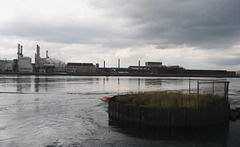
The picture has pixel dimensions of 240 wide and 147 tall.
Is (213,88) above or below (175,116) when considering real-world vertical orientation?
above

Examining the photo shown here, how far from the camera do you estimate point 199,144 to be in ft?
42.5

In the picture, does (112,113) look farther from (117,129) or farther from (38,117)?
(38,117)

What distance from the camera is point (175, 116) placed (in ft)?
53.7

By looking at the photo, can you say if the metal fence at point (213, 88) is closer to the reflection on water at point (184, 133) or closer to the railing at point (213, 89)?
the railing at point (213, 89)

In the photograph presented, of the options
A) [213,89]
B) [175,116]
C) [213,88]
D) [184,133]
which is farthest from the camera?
[213,89]

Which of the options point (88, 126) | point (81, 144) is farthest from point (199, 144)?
point (88, 126)

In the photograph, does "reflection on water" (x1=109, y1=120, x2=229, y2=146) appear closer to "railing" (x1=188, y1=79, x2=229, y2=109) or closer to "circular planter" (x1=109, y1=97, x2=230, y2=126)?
"circular planter" (x1=109, y1=97, x2=230, y2=126)

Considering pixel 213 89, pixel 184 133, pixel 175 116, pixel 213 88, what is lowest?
pixel 184 133

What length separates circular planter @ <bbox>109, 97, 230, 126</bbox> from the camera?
16391 millimetres

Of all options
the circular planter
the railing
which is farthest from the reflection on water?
the railing

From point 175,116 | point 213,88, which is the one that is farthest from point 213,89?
point 175,116

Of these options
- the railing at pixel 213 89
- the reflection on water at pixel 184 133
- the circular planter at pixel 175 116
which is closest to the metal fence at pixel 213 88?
the railing at pixel 213 89

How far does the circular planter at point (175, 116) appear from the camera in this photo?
53.8ft

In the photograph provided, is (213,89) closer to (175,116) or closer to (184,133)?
(175,116)
